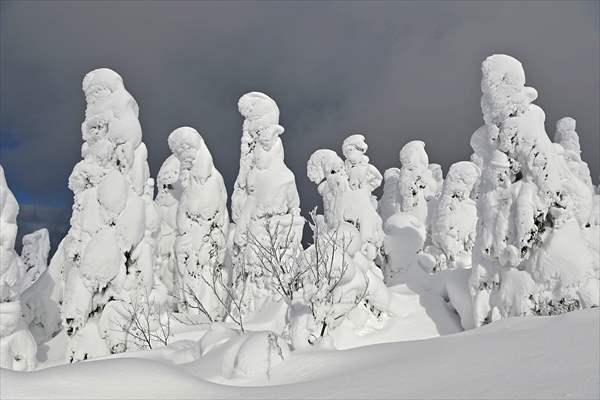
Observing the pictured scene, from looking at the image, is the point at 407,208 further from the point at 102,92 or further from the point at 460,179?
the point at 102,92

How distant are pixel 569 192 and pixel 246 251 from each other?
9.79 metres

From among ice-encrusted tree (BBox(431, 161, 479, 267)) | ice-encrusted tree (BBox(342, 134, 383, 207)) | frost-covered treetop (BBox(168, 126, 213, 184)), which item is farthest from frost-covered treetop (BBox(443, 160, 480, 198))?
frost-covered treetop (BBox(168, 126, 213, 184))

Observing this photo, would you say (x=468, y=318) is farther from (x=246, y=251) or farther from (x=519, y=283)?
(x=246, y=251)

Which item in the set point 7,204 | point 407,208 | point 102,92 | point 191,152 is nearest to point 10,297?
point 7,204

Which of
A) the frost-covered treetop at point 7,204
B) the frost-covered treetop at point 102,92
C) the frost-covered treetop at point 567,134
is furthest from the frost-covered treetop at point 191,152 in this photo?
the frost-covered treetop at point 567,134

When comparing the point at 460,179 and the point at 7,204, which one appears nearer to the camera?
the point at 7,204

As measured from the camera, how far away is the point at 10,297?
11062mm

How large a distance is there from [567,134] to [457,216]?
Result: 12711mm

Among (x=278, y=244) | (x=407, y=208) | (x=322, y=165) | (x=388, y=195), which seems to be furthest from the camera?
(x=388, y=195)

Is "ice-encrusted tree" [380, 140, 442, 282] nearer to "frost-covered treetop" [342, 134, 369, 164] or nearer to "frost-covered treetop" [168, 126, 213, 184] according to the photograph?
"frost-covered treetop" [342, 134, 369, 164]

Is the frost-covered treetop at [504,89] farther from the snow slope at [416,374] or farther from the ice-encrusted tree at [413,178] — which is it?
the ice-encrusted tree at [413,178]

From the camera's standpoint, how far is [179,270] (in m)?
18.5

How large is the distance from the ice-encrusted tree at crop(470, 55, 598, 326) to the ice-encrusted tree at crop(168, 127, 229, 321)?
9.74 m

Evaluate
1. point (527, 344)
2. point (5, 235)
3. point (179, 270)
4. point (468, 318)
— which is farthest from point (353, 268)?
point (179, 270)
